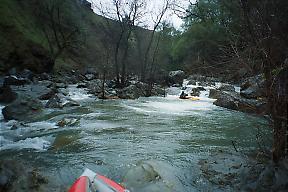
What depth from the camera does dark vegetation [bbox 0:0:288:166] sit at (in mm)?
4188

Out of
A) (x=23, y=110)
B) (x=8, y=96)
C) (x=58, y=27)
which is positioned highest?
(x=58, y=27)

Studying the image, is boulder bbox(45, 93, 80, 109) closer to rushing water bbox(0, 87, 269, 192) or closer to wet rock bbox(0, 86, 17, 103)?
rushing water bbox(0, 87, 269, 192)

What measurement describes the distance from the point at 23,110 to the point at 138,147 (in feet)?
17.5

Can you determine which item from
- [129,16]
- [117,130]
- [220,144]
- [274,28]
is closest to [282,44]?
[274,28]

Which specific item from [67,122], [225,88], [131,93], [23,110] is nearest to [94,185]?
[67,122]

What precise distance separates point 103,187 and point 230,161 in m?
2.76

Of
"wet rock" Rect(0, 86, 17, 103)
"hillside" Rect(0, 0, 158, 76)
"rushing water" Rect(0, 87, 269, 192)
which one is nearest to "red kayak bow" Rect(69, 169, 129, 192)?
"rushing water" Rect(0, 87, 269, 192)

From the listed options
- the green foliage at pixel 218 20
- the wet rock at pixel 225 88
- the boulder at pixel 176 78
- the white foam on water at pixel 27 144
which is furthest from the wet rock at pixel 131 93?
the white foam on water at pixel 27 144

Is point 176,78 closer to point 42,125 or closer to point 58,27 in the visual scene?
point 58,27

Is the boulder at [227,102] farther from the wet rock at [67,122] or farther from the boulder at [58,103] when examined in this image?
the wet rock at [67,122]

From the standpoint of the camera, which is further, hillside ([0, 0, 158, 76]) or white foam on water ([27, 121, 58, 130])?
hillside ([0, 0, 158, 76])

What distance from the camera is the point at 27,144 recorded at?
6.89m

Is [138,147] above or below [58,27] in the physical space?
below

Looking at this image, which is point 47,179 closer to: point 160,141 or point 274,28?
point 160,141
